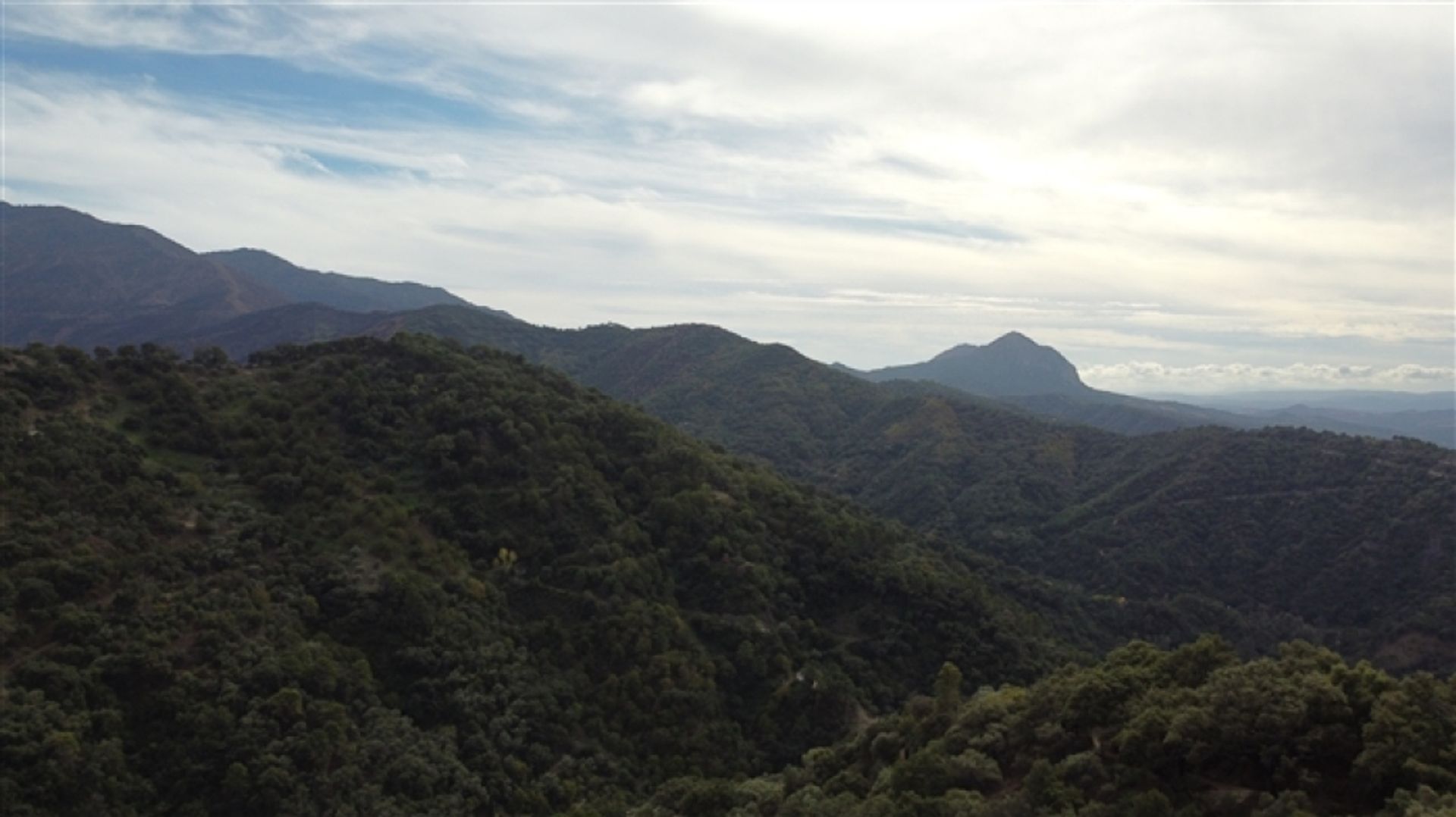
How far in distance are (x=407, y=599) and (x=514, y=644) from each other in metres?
5.90

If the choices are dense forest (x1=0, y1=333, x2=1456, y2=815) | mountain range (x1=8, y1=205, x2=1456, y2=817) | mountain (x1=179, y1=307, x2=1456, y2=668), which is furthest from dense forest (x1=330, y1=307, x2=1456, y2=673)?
dense forest (x1=0, y1=333, x2=1456, y2=815)

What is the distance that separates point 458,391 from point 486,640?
74.4 feet

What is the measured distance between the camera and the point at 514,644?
142ft

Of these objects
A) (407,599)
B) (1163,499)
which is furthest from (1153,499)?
(407,599)

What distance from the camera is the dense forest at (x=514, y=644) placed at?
70.3ft

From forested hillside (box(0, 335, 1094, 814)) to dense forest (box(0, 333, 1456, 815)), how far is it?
0.16 m

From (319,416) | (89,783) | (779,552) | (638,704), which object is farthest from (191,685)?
(779,552)

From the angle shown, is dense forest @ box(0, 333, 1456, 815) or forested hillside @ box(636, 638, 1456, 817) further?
dense forest @ box(0, 333, 1456, 815)

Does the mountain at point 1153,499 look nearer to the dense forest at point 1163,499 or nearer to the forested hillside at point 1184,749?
the dense forest at point 1163,499

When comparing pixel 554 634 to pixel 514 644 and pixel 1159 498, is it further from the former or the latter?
pixel 1159 498

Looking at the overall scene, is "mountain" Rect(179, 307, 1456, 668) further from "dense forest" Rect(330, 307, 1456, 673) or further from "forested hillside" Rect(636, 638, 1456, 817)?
"forested hillside" Rect(636, 638, 1456, 817)

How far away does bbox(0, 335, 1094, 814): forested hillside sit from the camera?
31188 mm

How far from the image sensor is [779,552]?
5569 centimetres

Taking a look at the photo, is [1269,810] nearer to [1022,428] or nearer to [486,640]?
[486,640]
